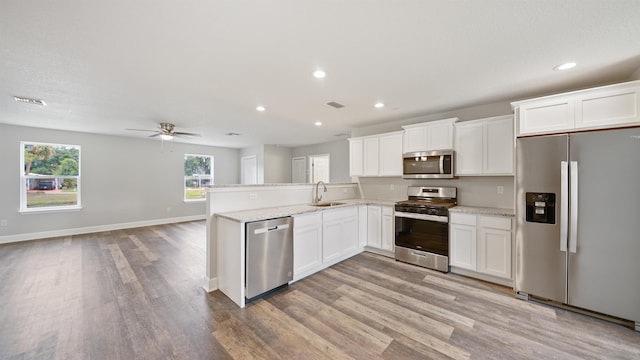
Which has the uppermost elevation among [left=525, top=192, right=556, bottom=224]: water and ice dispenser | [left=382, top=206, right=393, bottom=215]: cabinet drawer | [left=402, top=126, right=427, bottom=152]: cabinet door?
[left=402, top=126, right=427, bottom=152]: cabinet door

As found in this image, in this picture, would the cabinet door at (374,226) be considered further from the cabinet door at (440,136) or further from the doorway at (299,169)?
the doorway at (299,169)

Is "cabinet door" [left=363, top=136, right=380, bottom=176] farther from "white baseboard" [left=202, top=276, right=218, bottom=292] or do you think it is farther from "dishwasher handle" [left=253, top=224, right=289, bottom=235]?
"white baseboard" [left=202, top=276, right=218, bottom=292]

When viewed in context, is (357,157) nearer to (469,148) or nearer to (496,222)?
(469,148)

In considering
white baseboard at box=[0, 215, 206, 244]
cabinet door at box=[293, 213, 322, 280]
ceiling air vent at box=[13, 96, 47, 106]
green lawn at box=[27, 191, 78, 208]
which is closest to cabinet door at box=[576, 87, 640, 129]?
cabinet door at box=[293, 213, 322, 280]

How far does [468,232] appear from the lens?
319 centimetres

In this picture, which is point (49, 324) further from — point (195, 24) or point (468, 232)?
point (468, 232)

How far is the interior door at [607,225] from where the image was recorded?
211 cm

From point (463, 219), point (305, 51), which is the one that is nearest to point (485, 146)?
point (463, 219)

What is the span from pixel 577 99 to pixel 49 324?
5.67 meters

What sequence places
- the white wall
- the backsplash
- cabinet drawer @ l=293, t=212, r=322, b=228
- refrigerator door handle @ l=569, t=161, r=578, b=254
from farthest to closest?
1. the white wall
2. the backsplash
3. cabinet drawer @ l=293, t=212, r=322, b=228
4. refrigerator door handle @ l=569, t=161, r=578, b=254

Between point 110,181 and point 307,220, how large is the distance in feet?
20.4

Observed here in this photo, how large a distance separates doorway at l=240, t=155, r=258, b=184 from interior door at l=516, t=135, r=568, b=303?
23.5ft

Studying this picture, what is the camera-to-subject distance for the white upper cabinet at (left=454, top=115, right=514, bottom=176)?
3.14m

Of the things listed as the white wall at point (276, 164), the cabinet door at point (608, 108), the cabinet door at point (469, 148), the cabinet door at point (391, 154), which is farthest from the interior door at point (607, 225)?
the white wall at point (276, 164)
